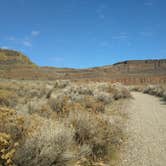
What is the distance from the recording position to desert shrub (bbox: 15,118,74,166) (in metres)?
4.03

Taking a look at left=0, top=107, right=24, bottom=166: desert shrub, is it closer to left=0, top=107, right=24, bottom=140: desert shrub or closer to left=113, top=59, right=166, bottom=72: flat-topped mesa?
left=0, top=107, right=24, bottom=140: desert shrub

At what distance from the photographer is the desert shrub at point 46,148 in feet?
13.2

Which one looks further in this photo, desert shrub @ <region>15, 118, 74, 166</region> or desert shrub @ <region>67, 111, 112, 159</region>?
desert shrub @ <region>67, 111, 112, 159</region>

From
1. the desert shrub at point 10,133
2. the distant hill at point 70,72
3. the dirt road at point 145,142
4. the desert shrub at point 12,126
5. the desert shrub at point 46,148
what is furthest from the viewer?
the distant hill at point 70,72

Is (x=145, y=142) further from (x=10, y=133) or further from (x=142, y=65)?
(x=142, y=65)

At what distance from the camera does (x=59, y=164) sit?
173 inches

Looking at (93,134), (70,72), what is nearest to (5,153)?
(93,134)

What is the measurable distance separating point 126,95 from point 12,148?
15059 mm

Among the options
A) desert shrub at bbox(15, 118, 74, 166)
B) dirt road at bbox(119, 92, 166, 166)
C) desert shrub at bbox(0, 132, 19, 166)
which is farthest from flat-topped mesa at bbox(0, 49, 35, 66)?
desert shrub at bbox(0, 132, 19, 166)

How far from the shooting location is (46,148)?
4125 mm

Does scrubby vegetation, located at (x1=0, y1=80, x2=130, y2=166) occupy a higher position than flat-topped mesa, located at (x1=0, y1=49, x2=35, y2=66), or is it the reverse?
flat-topped mesa, located at (x1=0, y1=49, x2=35, y2=66)

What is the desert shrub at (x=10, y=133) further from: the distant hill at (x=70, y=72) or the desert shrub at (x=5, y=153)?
the distant hill at (x=70, y=72)

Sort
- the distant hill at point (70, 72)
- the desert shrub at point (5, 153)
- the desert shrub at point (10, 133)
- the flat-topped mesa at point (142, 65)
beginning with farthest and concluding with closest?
the flat-topped mesa at point (142, 65), the distant hill at point (70, 72), the desert shrub at point (10, 133), the desert shrub at point (5, 153)

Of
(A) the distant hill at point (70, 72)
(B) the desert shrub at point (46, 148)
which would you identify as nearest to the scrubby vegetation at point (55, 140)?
(B) the desert shrub at point (46, 148)
